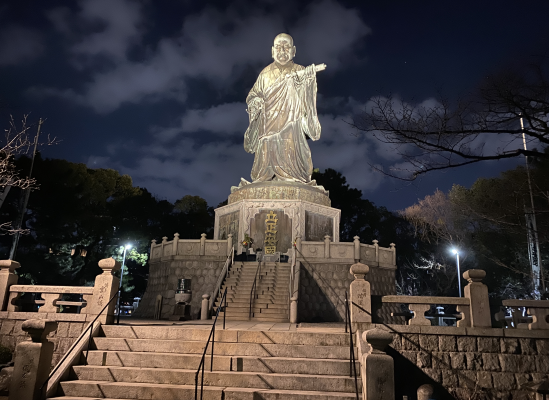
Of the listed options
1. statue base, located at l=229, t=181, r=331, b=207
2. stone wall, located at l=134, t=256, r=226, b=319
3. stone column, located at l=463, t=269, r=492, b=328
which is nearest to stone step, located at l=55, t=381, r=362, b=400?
stone column, located at l=463, t=269, r=492, b=328

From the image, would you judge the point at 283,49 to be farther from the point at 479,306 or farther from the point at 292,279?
the point at 479,306

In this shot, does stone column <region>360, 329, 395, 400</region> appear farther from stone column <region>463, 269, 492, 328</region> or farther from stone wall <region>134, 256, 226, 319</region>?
stone wall <region>134, 256, 226, 319</region>

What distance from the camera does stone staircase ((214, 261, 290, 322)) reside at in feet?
48.2

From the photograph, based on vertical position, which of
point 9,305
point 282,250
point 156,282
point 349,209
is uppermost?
point 349,209

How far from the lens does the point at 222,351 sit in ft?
27.4

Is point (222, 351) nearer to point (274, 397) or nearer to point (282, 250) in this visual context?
point (274, 397)

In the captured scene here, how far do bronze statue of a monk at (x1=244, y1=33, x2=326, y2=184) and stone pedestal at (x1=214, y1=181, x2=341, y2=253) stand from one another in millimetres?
1280

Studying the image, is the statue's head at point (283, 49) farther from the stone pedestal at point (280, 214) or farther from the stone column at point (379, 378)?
the stone column at point (379, 378)

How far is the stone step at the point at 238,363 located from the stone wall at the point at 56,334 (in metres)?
1.99

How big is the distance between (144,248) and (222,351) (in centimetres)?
2650

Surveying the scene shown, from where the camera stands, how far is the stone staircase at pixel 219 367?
7160mm

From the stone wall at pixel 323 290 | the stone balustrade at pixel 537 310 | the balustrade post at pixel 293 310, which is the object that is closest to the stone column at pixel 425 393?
the stone balustrade at pixel 537 310

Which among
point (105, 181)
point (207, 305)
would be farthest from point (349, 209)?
point (207, 305)

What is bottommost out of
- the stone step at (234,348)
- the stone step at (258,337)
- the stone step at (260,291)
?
the stone step at (234,348)
